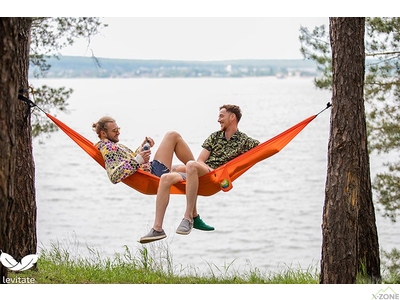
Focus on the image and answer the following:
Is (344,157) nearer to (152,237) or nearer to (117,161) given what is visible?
(152,237)

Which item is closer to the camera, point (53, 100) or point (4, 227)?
point (4, 227)

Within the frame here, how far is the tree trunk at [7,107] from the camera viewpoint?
3.03m

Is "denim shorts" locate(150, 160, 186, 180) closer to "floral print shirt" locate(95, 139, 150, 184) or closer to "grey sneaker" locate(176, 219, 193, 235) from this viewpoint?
"floral print shirt" locate(95, 139, 150, 184)

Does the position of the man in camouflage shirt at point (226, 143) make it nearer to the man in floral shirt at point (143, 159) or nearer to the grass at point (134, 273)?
the man in floral shirt at point (143, 159)

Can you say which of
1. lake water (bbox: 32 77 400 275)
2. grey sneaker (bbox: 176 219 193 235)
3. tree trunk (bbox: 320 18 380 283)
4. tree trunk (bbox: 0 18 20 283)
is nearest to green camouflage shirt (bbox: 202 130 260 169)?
grey sneaker (bbox: 176 219 193 235)

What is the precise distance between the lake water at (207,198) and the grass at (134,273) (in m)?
6.43

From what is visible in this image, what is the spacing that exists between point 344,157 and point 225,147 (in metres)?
0.83

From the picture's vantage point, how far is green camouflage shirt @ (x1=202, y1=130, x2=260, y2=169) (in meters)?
4.35

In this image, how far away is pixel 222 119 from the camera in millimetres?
4355

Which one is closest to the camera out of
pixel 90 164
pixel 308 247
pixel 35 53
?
pixel 35 53

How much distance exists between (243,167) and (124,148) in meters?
0.75

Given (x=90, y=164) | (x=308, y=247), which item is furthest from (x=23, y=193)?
(x=90, y=164)
